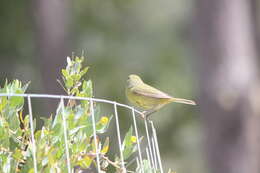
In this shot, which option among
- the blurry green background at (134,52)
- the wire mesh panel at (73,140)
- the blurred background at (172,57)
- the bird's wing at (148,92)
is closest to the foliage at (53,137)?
the wire mesh panel at (73,140)

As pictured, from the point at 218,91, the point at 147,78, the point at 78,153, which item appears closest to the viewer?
the point at 78,153

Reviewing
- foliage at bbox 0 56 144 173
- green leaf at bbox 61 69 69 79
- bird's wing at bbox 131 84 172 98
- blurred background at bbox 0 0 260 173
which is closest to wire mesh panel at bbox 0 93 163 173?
foliage at bbox 0 56 144 173

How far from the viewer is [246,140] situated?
764 cm

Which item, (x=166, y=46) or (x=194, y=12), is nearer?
(x=194, y=12)

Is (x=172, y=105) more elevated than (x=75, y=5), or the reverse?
(x=75, y=5)

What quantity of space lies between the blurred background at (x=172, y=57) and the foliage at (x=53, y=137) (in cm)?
458

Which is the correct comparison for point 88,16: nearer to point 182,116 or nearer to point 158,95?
point 182,116

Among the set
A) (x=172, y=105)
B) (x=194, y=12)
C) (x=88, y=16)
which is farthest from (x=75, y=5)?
(x=194, y=12)

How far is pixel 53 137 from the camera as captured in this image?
2.71m

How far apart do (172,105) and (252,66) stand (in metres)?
7.46

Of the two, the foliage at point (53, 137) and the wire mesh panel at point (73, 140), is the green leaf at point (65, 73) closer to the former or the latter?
the foliage at point (53, 137)

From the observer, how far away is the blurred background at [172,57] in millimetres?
7633

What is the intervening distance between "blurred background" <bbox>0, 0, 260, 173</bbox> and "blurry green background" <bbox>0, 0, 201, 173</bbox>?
2 centimetres

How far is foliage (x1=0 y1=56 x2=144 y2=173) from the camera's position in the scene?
2646mm
